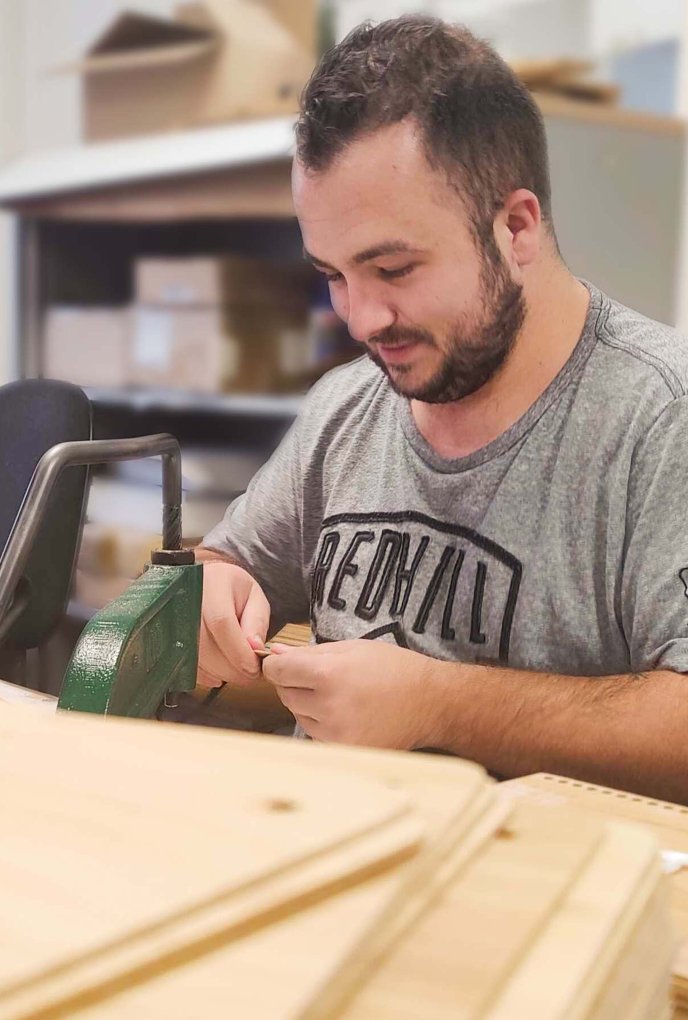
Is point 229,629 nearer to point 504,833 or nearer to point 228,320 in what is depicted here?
point 504,833

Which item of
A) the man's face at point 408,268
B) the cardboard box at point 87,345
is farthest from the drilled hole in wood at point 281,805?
the cardboard box at point 87,345

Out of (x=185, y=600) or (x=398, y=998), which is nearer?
(x=398, y=998)

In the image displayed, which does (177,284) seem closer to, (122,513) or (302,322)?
(302,322)

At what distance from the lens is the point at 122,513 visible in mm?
1569

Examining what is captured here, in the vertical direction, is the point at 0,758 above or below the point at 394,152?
below

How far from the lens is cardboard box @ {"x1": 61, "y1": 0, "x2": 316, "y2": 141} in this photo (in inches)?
65.9

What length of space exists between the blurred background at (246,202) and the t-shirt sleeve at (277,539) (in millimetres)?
176

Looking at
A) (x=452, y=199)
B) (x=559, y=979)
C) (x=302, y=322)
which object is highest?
(x=452, y=199)

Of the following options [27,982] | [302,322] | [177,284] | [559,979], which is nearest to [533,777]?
[559,979]

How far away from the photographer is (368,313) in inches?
37.6

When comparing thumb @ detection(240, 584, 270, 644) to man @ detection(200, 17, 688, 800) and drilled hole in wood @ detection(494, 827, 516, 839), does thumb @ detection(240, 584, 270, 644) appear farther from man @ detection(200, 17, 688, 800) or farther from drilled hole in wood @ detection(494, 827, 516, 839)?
drilled hole in wood @ detection(494, 827, 516, 839)

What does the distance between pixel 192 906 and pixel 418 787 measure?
0.14 metres

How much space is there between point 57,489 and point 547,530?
0.86 meters

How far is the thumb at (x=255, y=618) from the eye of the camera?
3.16 feet
